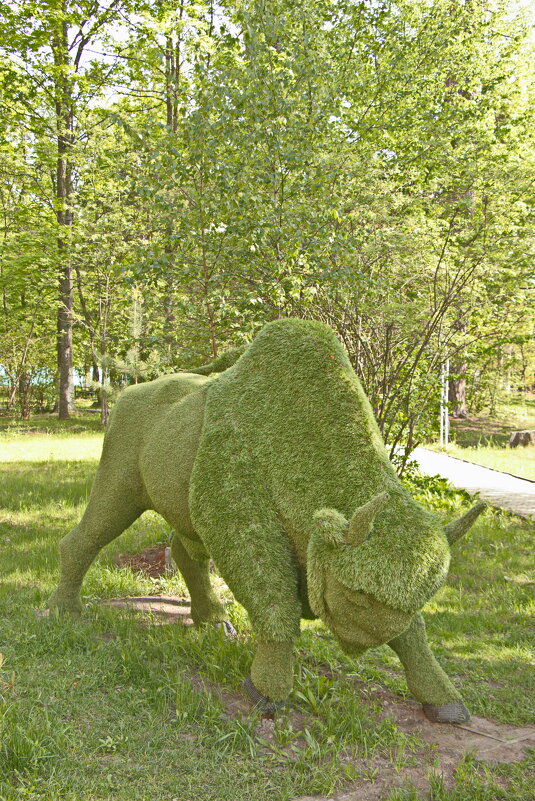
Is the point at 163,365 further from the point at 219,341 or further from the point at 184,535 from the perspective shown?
the point at 184,535

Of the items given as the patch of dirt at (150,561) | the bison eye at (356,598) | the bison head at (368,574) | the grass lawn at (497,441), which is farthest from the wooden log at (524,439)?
the bison eye at (356,598)

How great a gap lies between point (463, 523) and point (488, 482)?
722 centimetres

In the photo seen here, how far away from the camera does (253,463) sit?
9.98 ft

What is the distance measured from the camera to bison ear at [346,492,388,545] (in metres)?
2.29

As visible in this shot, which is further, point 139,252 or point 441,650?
point 139,252

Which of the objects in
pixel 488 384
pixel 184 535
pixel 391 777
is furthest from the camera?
pixel 488 384

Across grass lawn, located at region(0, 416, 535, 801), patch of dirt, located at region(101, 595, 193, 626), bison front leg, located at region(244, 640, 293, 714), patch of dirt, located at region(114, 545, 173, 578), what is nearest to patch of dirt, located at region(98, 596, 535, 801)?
grass lawn, located at region(0, 416, 535, 801)

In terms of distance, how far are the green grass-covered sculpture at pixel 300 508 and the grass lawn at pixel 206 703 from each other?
332 mm

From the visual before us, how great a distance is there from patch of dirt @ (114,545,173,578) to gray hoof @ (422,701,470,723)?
3225mm

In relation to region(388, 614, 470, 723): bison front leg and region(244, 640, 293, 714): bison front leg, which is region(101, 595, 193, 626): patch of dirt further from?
region(388, 614, 470, 723): bison front leg

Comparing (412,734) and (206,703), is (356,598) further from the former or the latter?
(206,703)

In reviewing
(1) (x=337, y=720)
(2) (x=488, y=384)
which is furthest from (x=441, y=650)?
(2) (x=488, y=384)

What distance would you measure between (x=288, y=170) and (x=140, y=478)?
124 inches

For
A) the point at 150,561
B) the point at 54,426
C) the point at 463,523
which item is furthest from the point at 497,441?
the point at 463,523
